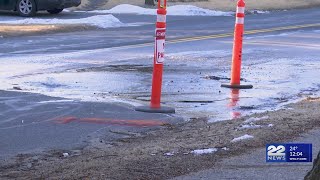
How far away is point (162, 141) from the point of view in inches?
346

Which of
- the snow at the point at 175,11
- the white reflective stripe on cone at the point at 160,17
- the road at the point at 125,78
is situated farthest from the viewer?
the snow at the point at 175,11

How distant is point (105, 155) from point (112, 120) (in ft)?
6.84

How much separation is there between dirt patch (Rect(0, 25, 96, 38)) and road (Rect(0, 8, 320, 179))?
1.88 ft

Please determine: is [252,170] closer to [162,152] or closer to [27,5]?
[162,152]

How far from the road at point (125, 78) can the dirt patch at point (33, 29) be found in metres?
0.57

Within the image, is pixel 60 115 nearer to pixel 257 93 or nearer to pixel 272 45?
pixel 257 93

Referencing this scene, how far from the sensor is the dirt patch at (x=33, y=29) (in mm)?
22750

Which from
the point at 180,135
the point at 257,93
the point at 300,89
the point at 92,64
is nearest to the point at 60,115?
the point at 180,135

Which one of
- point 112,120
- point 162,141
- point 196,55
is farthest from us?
point 196,55

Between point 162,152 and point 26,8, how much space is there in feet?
69.7

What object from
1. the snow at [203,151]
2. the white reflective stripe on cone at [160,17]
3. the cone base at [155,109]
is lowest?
the cone base at [155,109]

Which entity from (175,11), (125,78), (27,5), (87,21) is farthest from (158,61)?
(175,11)

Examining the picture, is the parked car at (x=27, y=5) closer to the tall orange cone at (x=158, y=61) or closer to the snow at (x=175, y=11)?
the snow at (x=175, y=11)

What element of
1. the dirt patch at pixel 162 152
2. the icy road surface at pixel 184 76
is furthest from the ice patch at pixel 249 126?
the icy road surface at pixel 184 76
